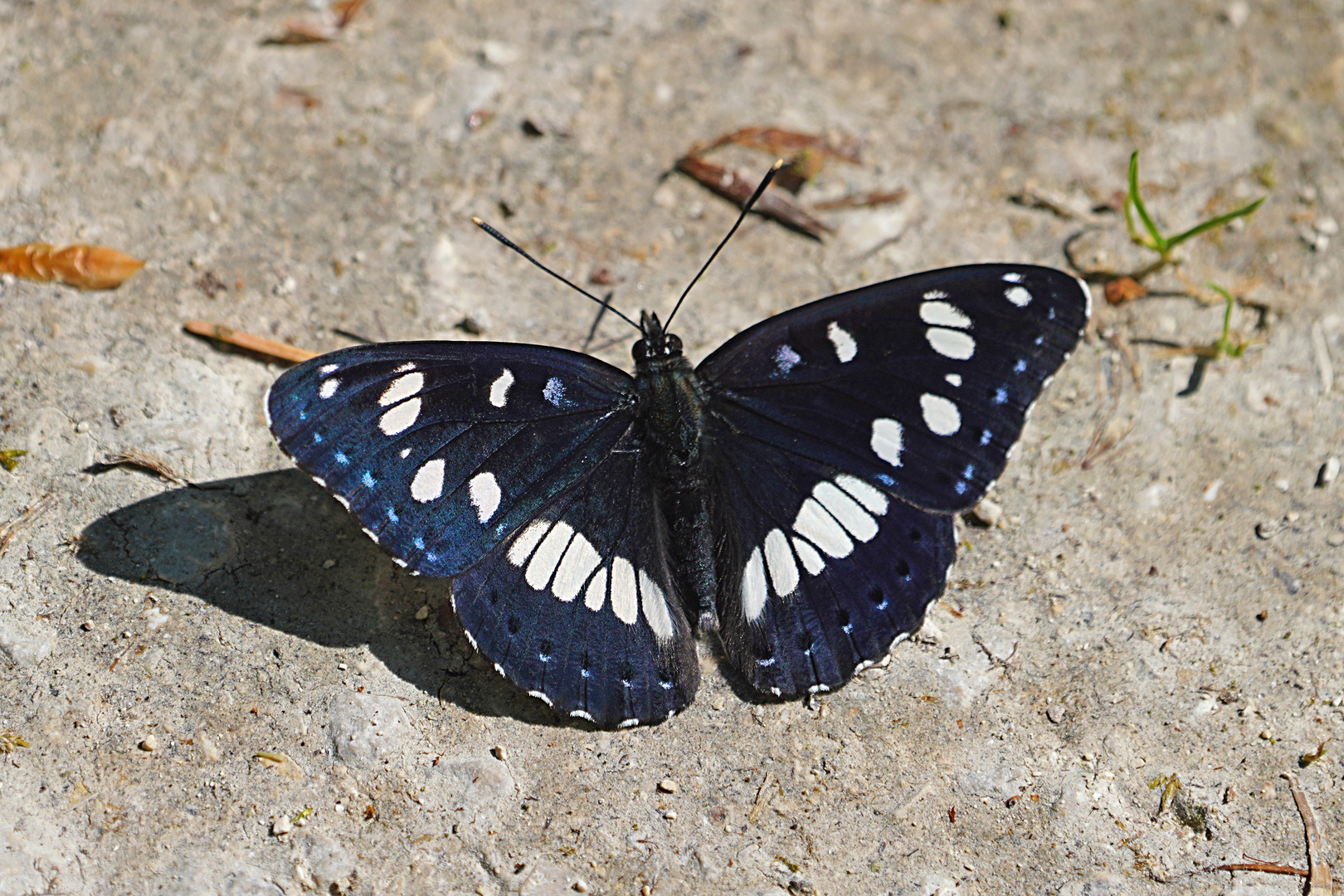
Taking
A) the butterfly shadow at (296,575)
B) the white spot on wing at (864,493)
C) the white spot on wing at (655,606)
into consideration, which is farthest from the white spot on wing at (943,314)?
the butterfly shadow at (296,575)

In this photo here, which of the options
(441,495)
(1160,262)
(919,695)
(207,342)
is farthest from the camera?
(1160,262)

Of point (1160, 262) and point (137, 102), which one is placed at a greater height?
point (1160, 262)

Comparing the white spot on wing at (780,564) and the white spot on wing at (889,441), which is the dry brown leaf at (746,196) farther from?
the white spot on wing at (780,564)

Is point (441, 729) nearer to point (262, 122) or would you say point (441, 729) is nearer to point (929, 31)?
point (262, 122)

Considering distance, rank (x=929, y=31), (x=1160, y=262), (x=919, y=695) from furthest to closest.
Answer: (x=929, y=31)
(x=1160, y=262)
(x=919, y=695)

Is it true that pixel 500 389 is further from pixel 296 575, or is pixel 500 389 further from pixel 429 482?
pixel 296 575

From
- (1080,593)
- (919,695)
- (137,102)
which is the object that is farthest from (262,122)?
(1080,593)
